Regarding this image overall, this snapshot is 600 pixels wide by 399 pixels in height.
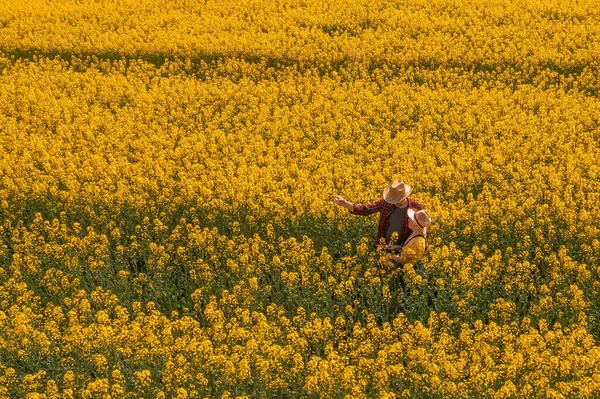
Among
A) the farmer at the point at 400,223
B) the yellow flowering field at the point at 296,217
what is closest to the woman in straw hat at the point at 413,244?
the farmer at the point at 400,223

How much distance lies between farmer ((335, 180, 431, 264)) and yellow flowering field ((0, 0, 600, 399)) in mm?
295

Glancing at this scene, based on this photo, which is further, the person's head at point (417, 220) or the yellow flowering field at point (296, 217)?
the person's head at point (417, 220)

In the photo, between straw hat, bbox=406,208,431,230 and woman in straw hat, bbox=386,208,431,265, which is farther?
woman in straw hat, bbox=386,208,431,265

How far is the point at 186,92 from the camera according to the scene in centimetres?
1741

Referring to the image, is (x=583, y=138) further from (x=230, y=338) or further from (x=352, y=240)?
(x=230, y=338)

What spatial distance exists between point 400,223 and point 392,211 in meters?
0.20

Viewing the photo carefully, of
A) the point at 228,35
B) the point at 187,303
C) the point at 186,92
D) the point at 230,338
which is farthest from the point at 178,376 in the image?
the point at 228,35

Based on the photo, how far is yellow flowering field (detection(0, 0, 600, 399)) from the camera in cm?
768

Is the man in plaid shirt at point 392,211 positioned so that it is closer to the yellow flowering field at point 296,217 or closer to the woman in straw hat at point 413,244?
the woman in straw hat at point 413,244

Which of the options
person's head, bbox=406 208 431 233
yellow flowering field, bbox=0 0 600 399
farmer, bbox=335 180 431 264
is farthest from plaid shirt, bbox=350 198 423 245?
yellow flowering field, bbox=0 0 600 399

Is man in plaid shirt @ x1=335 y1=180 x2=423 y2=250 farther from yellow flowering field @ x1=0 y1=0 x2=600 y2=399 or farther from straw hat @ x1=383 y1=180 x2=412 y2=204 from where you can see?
yellow flowering field @ x1=0 y1=0 x2=600 y2=399

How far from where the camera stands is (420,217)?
8805 millimetres

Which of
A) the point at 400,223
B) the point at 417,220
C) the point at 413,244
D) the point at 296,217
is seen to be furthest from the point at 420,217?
the point at 296,217

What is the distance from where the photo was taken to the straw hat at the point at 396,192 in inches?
357
